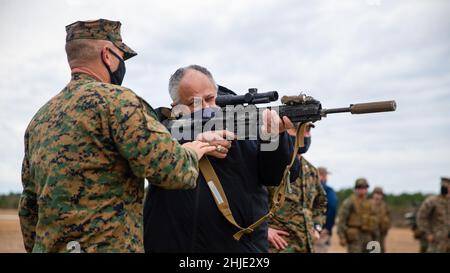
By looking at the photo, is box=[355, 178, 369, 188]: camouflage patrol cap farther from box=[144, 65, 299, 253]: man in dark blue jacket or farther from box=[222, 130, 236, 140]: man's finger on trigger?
box=[222, 130, 236, 140]: man's finger on trigger

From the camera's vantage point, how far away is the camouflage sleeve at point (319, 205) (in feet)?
28.2

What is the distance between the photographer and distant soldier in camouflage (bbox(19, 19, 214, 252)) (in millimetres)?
3549

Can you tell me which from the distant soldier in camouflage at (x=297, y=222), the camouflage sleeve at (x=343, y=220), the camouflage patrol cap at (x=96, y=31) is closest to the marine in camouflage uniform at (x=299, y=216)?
the distant soldier in camouflage at (x=297, y=222)

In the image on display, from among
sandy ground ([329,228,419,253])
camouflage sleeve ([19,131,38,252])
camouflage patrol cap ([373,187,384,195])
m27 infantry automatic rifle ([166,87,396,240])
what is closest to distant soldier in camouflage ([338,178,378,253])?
camouflage patrol cap ([373,187,384,195])

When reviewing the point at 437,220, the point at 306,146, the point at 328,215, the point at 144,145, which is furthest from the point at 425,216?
the point at 144,145

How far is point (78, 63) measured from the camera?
3.91 m

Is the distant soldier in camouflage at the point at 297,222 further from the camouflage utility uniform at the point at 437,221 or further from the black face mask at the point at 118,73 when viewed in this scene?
the camouflage utility uniform at the point at 437,221

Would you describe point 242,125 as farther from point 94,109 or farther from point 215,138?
point 94,109

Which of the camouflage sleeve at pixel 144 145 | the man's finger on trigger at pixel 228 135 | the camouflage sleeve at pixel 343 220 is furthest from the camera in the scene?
the camouflage sleeve at pixel 343 220

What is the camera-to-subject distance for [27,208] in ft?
13.2

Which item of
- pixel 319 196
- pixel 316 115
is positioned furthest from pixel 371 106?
pixel 319 196

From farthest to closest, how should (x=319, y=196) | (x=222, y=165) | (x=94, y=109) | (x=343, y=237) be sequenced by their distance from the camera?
1. (x=343, y=237)
2. (x=319, y=196)
3. (x=222, y=165)
4. (x=94, y=109)
